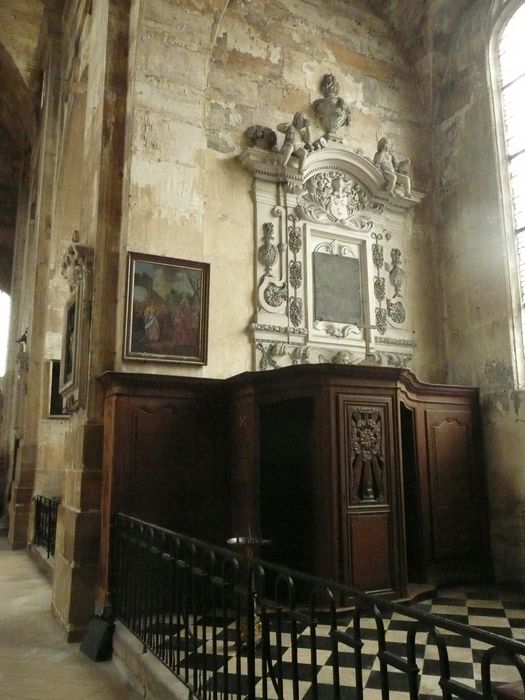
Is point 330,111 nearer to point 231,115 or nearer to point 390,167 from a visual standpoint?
point 390,167

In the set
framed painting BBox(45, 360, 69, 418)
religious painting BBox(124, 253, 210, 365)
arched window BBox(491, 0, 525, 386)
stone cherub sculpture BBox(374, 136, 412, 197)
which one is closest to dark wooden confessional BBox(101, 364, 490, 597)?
religious painting BBox(124, 253, 210, 365)

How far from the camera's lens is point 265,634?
2.43 metres

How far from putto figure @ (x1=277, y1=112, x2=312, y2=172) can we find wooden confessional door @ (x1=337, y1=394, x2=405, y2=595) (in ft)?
10.7

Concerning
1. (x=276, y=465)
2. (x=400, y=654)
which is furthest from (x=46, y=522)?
(x=400, y=654)

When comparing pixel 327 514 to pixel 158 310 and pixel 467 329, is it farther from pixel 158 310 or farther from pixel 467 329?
pixel 467 329

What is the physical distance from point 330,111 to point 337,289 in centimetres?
231

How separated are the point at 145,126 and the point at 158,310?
178 centimetres

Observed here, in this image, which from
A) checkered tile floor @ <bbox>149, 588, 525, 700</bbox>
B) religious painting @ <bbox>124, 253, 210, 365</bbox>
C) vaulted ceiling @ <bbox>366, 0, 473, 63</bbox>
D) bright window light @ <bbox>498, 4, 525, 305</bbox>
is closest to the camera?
checkered tile floor @ <bbox>149, 588, 525, 700</bbox>

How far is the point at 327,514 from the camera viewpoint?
4.84 meters

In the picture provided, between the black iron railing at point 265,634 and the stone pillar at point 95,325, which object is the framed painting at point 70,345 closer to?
the stone pillar at point 95,325

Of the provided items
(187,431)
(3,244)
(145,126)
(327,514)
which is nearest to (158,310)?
(187,431)

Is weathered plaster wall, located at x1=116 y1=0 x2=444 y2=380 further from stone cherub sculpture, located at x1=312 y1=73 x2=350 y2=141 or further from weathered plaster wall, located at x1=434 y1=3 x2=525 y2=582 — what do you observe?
weathered plaster wall, located at x1=434 y1=3 x2=525 y2=582

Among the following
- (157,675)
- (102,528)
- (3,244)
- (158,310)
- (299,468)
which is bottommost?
(157,675)

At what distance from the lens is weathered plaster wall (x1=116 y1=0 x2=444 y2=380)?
18.5 feet
